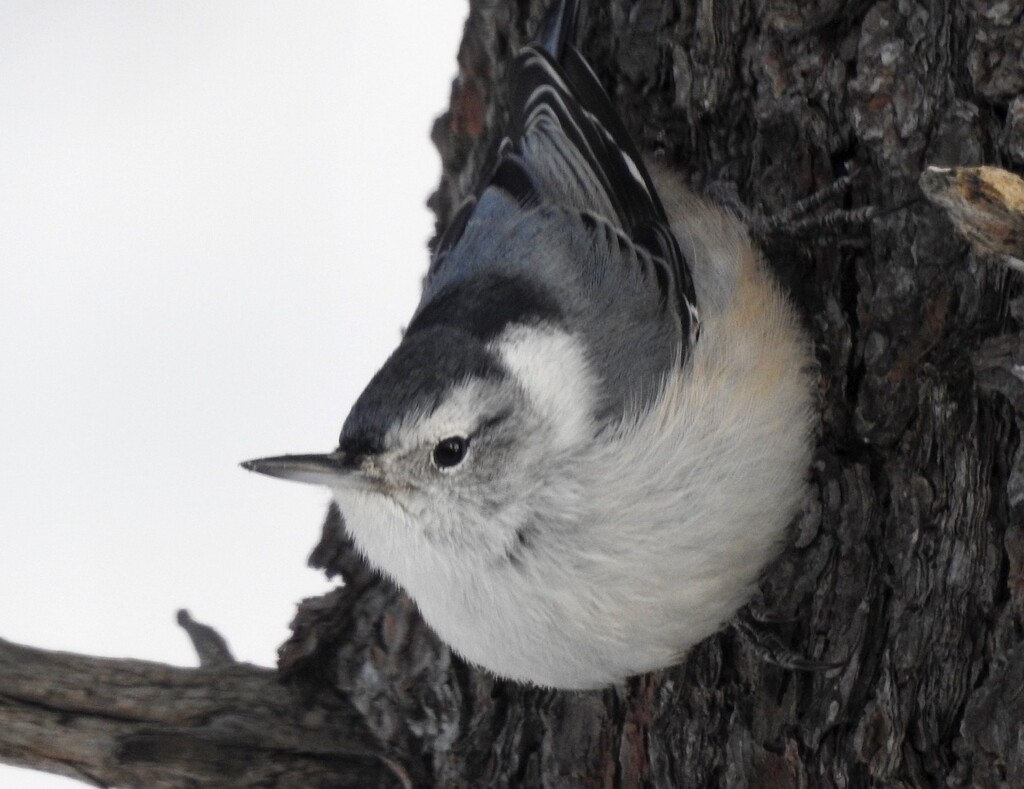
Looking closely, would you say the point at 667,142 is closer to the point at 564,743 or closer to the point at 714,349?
the point at 714,349

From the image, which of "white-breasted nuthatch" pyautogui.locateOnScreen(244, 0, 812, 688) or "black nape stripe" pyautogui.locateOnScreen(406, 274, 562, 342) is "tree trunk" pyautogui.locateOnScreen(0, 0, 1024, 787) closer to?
"white-breasted nuthatch" pyautogui.locateOnScreen(244, 0, 812, 688)

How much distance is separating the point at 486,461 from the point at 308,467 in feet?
0.61

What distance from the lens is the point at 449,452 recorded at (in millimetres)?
1330

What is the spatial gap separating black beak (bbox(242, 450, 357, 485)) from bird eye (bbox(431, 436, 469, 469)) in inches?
3.4

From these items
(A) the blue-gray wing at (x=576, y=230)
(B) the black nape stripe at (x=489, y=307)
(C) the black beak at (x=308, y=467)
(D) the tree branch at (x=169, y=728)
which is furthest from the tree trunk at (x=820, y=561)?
(C) the black beak at (x=308, y=467)

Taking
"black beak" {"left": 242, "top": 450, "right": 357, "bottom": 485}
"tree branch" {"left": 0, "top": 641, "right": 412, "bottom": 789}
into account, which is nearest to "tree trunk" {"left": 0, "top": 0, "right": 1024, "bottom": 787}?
"tree branch" {"left": 0, "top": 641, "right": 412, "bottom": 789}

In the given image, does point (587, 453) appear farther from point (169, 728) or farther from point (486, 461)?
point (169, 728)

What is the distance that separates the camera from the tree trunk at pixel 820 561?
127cm

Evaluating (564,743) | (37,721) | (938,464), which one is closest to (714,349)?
(938,464)

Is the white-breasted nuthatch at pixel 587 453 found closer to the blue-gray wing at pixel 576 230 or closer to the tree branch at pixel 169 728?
the blue-gray wing at pixel 576 230

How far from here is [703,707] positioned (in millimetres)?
1487

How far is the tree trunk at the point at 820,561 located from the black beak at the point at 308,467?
417 millimetres

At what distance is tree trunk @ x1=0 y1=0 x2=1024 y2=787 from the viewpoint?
1.27 m

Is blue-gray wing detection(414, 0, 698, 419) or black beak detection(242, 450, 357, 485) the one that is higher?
blue-gray wing detection(414, 0, 698, 419)
